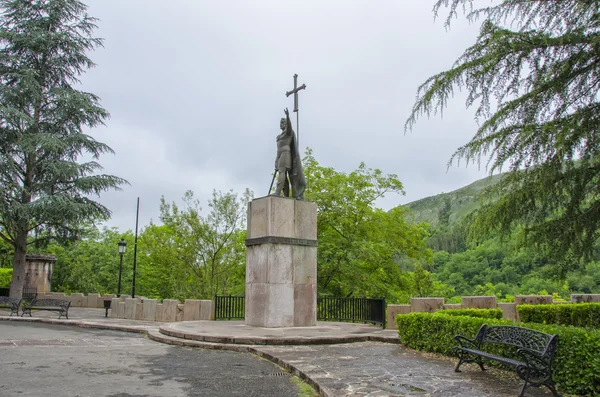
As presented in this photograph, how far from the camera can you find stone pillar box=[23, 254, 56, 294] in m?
27.3

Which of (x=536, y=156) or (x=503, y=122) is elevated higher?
(x=503, y=122)

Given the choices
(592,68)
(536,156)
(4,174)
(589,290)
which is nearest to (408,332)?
(536,156)

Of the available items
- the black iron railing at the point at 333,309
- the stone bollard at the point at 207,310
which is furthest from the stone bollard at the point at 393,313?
the stone bollard at the point at 207,310

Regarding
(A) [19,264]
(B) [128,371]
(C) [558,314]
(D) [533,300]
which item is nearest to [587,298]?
(D) [533,300]

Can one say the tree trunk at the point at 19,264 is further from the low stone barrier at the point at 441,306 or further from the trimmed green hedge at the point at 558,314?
the trimmed green hedge at the point at 558,314

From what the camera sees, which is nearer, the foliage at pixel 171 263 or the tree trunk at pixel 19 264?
the tree trunk at pixel 19 264

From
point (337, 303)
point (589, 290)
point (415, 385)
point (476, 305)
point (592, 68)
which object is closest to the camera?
point (415, 385)

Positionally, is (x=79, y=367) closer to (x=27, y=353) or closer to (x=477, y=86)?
(x=27, y=353)

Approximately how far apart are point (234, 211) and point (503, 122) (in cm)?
1746

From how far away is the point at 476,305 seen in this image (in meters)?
14.5

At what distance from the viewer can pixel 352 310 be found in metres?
15.1

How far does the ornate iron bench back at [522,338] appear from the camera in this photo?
579 centimetres

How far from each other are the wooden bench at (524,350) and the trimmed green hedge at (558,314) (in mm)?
8801

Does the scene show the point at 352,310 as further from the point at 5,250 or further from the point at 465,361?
the point at 5,250
